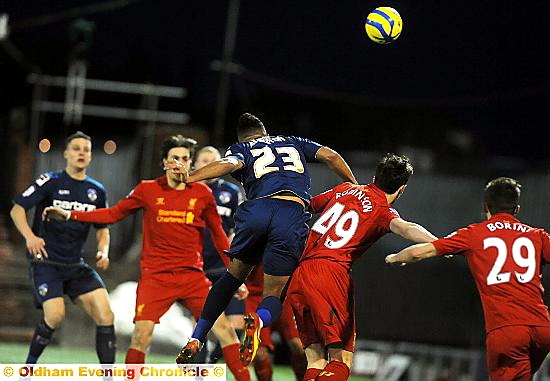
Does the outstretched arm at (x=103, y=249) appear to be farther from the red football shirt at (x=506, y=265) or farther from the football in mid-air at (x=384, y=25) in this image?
the red football shirt at (x=506, y=265)

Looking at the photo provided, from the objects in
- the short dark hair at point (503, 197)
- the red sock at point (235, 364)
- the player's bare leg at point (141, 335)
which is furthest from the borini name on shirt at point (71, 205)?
the short dark hair at point (503, 197)

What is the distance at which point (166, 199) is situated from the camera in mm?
8656

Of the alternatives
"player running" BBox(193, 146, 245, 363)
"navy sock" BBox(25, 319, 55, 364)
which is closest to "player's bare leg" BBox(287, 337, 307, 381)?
"player running" BBox(193, 146, 245, 363)

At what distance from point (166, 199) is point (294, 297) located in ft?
6.35

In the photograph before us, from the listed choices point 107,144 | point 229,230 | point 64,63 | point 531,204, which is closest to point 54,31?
point 64,63

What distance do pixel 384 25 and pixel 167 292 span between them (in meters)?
3.06

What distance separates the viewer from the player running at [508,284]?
6.75 metres

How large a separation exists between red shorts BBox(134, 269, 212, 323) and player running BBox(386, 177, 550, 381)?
235 centimetres

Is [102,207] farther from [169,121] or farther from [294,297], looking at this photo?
[169,121]

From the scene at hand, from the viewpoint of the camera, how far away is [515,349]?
673 centimetres

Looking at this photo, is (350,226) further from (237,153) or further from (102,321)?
(102,321)

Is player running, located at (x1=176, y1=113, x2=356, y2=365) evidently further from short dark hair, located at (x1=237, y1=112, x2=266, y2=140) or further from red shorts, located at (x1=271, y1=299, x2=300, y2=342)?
red shorts, located at (x1=271, y1=299, x2=300, y2=342)

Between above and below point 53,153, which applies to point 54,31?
above

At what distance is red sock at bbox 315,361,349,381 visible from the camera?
6.88 metres
